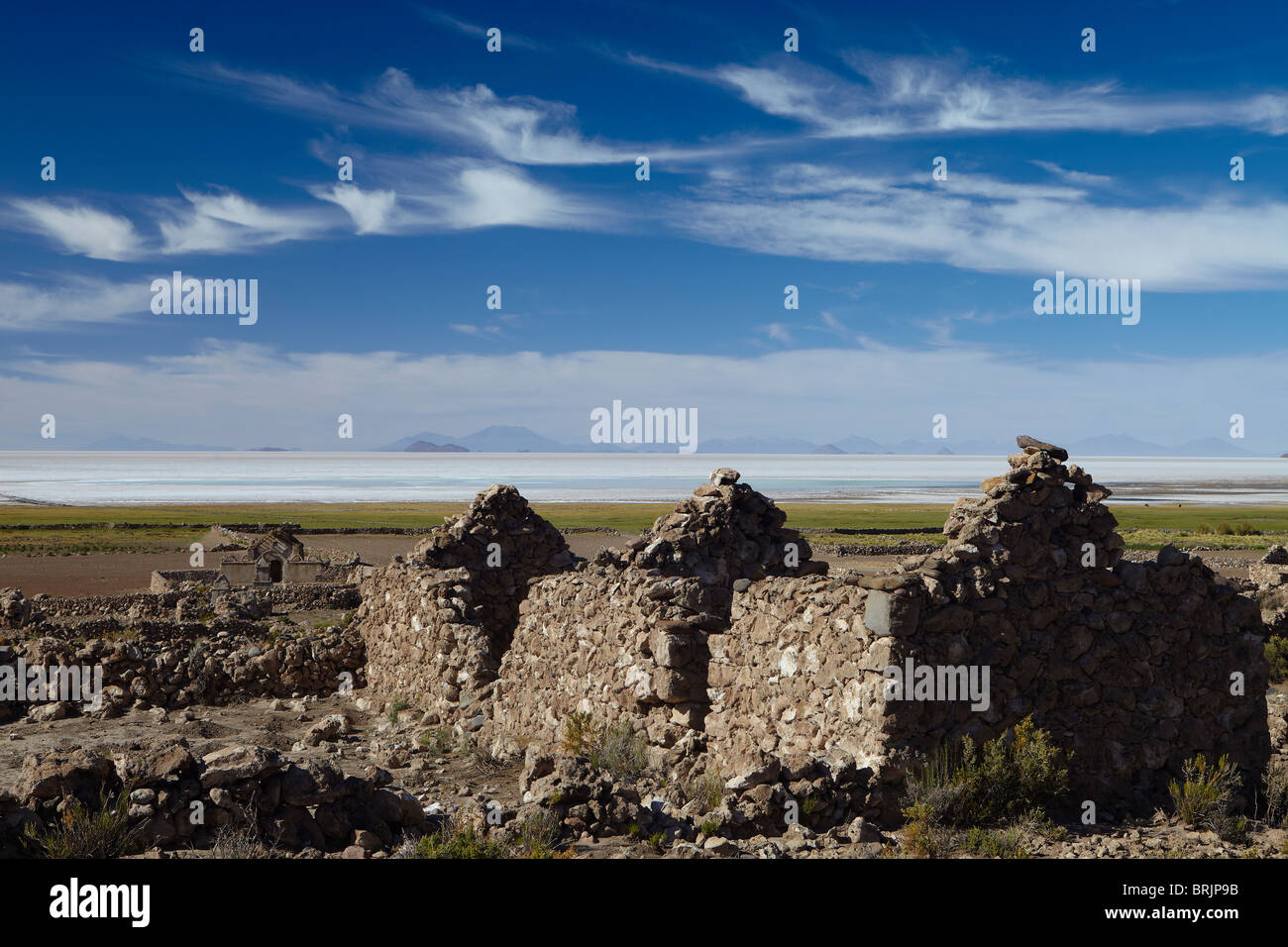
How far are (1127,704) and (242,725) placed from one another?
10.9m

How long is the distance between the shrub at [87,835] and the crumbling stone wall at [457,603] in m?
6.31

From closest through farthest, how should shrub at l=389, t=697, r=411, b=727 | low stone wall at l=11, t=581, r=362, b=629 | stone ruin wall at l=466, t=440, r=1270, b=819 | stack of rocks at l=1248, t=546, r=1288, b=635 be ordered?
stone ruin wall at l=466, t=440, r=1270, b=819
shrub at l=389, t=697, r=411, b=727
stack of rocks at l=1248, t=546, r=1288, b=635
low stone wall at l=11, t=581, r=362, b=629

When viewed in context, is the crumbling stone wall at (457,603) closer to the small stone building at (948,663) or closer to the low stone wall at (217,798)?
the small stone building at (948,663)

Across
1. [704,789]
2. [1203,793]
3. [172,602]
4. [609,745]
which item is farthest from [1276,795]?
[172,602]

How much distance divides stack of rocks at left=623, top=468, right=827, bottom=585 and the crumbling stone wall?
2.70 meters

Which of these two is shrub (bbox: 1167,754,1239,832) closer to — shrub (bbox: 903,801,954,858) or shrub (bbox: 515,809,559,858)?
shrub (bbox: 903,801,954,858)

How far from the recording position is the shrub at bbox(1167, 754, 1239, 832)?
7333 millimetres

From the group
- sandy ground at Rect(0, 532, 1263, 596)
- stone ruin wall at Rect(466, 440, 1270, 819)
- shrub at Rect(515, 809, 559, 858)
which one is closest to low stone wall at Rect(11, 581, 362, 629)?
sandy ground at Rect(0, 532, 1263, 596)

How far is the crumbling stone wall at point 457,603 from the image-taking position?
1263cm

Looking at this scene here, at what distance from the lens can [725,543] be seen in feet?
38.2

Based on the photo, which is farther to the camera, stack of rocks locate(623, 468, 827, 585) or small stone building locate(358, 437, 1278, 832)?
stack of rocks locate(623, 468, 827, 585)

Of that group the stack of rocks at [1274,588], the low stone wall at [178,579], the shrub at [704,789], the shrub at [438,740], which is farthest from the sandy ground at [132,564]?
the shrub at [704,789]

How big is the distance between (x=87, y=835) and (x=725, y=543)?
24.5 feet

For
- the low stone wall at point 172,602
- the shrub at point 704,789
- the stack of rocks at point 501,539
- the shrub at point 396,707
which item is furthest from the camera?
the low stone wall at point 172,602
